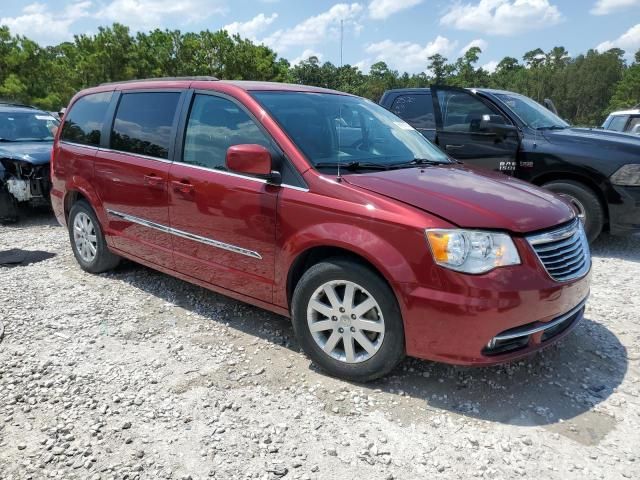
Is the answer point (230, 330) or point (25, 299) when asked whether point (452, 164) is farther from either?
point (25, 299)

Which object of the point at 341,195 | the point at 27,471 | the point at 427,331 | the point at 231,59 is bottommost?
the point at 27,471

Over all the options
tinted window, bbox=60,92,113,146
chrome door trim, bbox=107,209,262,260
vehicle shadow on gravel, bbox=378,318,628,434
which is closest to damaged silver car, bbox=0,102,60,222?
tinted window, bbox=60,92,113,146

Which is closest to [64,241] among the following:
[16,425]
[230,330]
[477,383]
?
[230,330]

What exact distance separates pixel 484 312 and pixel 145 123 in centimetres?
315

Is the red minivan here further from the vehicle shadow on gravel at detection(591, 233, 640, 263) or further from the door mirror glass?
the vehicle shadow on gravel at detection(591, 233, 640, 263)

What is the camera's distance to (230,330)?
153 inches

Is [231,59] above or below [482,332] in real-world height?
above

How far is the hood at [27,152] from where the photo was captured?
730 cm

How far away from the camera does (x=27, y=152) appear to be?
7508mm

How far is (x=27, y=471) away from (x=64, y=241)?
464 cm

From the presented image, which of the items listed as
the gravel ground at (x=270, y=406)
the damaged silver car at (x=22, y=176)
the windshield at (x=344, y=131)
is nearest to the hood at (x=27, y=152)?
the damaged silver car at (x=22, y=176)

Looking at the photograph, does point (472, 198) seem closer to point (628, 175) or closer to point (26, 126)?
point (628, 175)

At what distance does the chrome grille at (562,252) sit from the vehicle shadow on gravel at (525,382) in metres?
0.69

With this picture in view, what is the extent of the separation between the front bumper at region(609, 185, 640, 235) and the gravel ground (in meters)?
1.77
